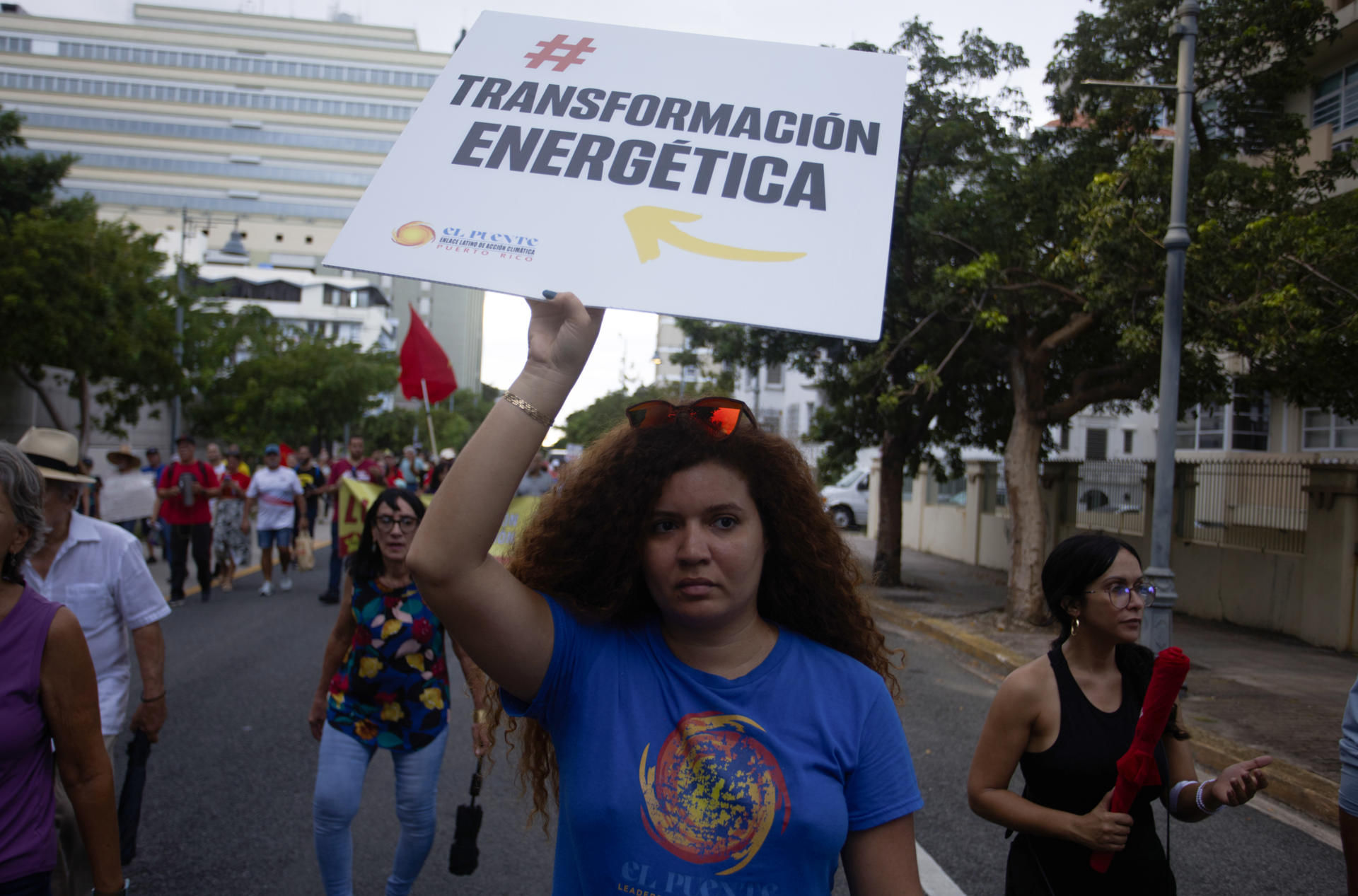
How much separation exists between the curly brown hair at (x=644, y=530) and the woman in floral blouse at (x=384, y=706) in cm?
158

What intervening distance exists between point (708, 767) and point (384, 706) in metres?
2.38

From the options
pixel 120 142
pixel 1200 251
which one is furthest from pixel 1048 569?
pixel 120 142

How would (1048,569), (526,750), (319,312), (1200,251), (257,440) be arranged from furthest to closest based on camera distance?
(319,312), (257,440), (1200,251), (1048,569), (526,750)

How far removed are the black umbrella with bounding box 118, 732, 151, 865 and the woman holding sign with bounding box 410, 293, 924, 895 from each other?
2385mm

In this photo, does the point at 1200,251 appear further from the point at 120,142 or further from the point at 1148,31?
the point at 120,142

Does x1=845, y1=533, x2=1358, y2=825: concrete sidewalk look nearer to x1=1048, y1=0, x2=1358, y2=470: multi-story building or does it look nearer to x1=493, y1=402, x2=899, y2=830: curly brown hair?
x1=493, y1=402, x2=899, y2=830: curly brown hair

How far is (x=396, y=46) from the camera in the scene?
102m

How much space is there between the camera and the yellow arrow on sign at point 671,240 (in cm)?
175

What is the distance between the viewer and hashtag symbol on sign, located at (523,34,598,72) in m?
2.04

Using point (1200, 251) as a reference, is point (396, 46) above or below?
above

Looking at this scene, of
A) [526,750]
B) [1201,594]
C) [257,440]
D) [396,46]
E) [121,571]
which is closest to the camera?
[526,750]

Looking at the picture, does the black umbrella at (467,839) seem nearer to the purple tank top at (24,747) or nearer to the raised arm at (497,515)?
the purple tank top at (24,747)

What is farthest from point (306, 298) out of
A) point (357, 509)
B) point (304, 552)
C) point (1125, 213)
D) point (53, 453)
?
point (53, 453)

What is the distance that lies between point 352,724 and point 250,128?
103 metres
